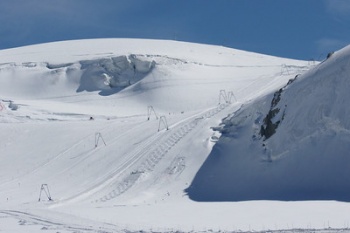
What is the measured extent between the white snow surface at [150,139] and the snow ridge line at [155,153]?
8 cm

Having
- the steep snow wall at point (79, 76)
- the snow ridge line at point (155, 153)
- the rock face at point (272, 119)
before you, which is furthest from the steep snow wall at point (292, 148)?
the steep snow wall at point (79, 76)

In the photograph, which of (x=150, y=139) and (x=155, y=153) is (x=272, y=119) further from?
(x=150, y=139)

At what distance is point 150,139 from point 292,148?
8849 mm

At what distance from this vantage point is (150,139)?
118 ft

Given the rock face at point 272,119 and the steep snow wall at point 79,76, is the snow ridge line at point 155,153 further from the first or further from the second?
the steep snow wall at point 79,76

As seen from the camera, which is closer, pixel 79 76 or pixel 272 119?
pixel 272 119

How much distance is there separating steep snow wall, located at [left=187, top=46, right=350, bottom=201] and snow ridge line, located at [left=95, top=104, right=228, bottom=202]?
2525 mm

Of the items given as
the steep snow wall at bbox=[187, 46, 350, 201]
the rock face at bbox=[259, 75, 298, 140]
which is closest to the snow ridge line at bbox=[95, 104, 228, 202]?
the steep snow wall at bbox=[187, 46, 350, 201]

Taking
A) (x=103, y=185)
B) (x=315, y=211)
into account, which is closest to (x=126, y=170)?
(x=103, y=185)

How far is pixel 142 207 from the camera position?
2452 centimetres

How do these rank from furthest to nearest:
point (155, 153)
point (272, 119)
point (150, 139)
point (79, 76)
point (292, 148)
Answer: point (79, 76)
point (150, 139)
point (155, 153)
point (272, 119)
point (292, 148)

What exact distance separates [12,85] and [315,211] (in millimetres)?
40088

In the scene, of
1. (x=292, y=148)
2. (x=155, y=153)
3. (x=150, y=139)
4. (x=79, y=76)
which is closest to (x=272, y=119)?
(x=292, y=148)

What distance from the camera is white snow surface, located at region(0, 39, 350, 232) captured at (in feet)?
71.3
